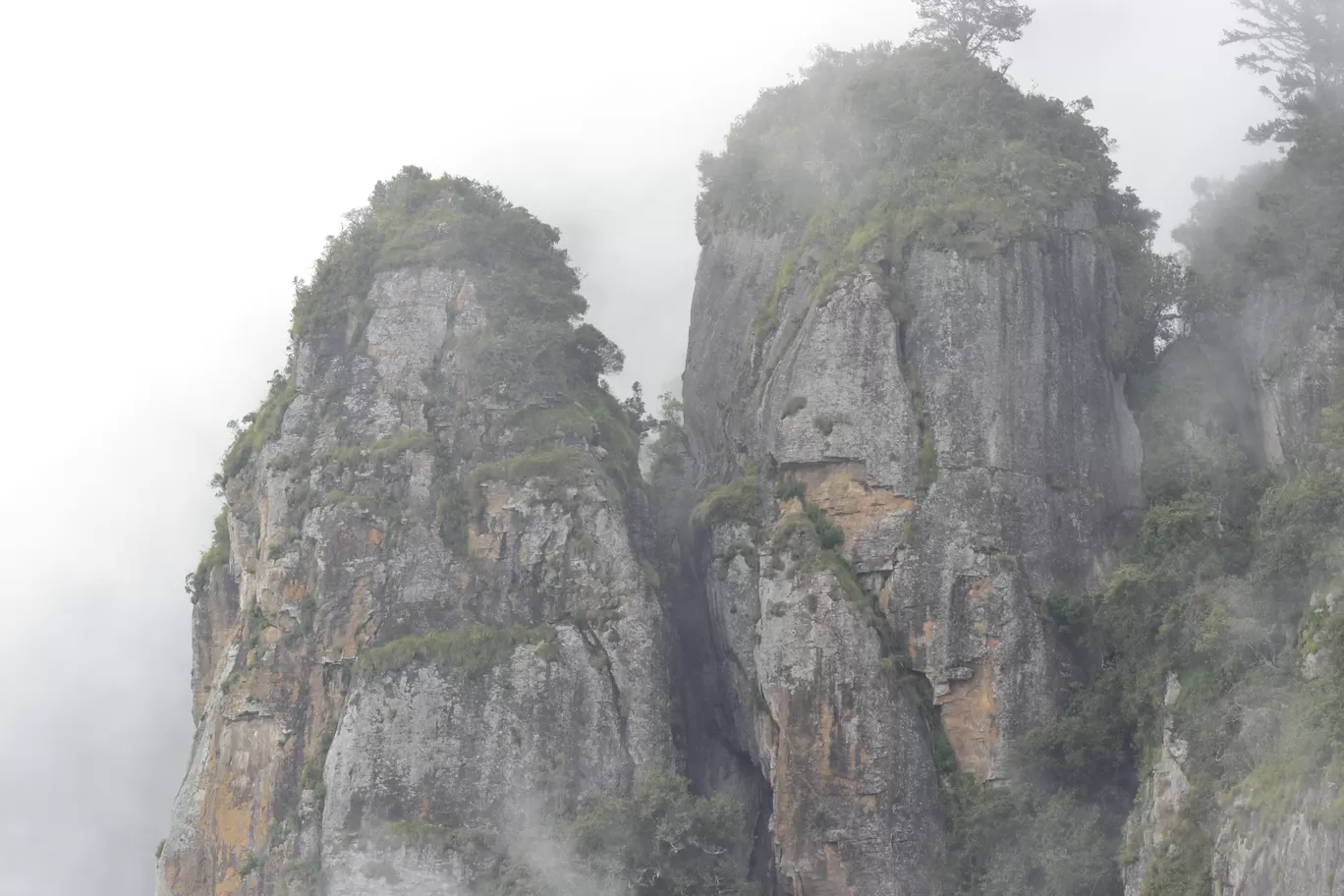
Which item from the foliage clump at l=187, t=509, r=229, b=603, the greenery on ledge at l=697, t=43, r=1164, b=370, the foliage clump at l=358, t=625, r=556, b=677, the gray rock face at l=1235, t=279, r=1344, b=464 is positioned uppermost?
the greenery on ledge at l=697, t=43, r=1164, b=370

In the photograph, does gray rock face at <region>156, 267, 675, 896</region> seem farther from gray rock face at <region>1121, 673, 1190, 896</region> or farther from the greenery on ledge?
gray rock face at <region>1121, 673, 1190, 896</region>

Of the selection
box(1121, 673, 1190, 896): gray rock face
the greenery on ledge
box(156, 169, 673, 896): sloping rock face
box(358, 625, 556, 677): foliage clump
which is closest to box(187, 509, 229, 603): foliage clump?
box(156, 169, 673, 896): sloping rock face

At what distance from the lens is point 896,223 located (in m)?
56.8

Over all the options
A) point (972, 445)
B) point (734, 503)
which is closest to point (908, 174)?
point (972, 445)

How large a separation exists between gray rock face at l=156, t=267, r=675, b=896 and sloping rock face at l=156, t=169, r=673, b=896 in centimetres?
7

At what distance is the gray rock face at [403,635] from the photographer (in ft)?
166

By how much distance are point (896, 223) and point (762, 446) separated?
8.66 m

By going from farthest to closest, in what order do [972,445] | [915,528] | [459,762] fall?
[972,445] < [915,528] < [459,762]

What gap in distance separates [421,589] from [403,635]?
1.61 meters

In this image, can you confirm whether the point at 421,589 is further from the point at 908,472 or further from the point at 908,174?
the point at 908,174

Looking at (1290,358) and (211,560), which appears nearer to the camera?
(1290,358)

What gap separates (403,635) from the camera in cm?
5362

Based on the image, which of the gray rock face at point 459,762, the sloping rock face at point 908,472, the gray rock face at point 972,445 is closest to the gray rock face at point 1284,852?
the gray rock face at point 972,445

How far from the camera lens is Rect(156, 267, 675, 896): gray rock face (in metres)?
50.5
